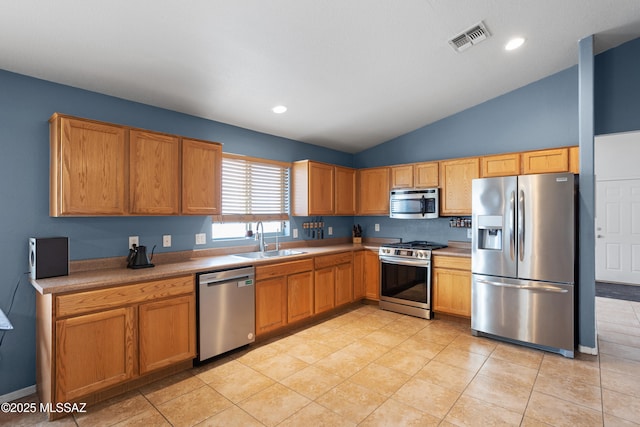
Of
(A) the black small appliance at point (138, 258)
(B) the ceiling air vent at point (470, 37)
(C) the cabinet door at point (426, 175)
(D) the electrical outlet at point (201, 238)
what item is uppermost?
(B) the ceiling air vent at point (470, 37)

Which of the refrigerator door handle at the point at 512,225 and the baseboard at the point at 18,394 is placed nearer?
the baseboard at the point at 18,394

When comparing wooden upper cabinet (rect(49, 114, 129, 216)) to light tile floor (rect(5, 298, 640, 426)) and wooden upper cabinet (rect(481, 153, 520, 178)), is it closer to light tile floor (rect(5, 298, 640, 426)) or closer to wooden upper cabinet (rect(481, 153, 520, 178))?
light tile floor (rect(5, 298, 640, 426))

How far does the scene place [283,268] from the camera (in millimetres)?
3773

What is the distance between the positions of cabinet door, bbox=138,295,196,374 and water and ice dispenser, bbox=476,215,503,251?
127 inches

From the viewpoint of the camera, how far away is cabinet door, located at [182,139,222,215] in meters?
3.19

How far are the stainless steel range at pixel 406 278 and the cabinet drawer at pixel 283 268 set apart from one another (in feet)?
4.14

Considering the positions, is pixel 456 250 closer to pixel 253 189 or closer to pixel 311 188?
pixel 311 188

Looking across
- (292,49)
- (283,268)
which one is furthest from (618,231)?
(292,49)

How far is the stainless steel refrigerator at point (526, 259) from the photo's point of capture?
325 centimetres

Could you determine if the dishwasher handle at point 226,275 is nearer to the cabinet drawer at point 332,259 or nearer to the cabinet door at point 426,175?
the cabinet drawer at point 332,259

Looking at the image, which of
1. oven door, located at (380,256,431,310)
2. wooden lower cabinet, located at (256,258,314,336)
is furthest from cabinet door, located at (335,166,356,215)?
wooden lower cabinet, located at (256,258,314,336)

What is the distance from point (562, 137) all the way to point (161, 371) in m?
5.07

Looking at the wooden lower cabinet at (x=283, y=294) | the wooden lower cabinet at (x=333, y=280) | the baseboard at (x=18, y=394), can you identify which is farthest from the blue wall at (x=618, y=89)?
the baseboard at (x=18, y=394)

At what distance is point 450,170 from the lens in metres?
4.47
